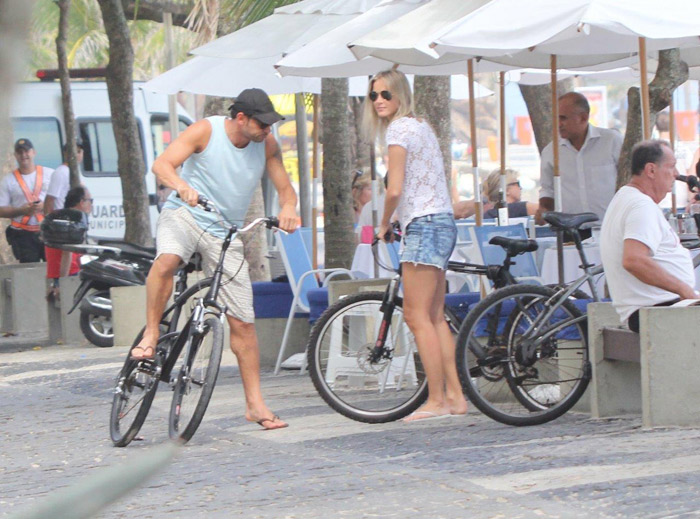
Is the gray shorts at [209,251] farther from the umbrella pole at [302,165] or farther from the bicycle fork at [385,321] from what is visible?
the umbrella pole at [302,165]

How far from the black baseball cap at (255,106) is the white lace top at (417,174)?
72 centimetres

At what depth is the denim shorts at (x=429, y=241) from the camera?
656cm

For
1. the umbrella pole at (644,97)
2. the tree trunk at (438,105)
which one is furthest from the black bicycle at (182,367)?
the tree trunk at (438,105)

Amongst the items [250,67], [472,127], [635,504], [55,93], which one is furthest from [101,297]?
[55,93]

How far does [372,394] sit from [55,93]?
55.6ft

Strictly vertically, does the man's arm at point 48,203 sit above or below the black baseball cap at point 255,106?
below

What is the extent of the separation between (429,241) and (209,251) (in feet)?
3.72

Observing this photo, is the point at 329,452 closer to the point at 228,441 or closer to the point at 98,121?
the point at 228,441

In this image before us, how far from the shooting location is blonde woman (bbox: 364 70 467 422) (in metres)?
6.59

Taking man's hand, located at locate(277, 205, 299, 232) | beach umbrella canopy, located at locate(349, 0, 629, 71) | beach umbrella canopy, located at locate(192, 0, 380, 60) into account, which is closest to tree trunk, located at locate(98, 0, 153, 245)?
beach umbrella canopy, located at locate(192, 0, 380, 60)

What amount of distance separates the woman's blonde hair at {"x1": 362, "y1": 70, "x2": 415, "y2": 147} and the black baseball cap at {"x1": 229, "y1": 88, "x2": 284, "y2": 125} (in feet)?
2.26

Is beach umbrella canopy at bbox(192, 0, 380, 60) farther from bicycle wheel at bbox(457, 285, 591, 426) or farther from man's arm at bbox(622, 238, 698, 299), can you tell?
man's arm at bbox(622, 238, 698, 299)

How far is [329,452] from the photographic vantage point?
228 inches

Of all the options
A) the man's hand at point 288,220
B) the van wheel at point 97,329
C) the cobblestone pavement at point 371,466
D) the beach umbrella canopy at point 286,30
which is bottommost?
the van wheel at point 97,329
